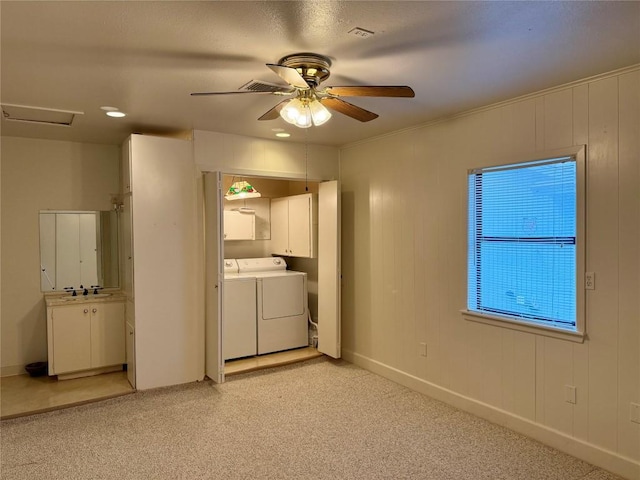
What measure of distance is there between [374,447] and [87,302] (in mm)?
3140

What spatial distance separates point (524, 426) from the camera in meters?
3.15

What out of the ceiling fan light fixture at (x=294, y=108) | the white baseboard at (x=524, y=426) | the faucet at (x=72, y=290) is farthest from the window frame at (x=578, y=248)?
the faucet at (x=72, y=290)

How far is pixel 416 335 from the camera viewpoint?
13.3 feet

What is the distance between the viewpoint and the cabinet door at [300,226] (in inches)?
209

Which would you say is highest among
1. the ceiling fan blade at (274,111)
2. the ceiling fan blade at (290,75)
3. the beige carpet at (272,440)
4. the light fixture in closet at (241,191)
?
the ceiling fan blade at (290,75)

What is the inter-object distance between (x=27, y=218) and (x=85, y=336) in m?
1.38

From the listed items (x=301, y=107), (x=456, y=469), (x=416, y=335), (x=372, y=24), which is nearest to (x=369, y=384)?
(x=416, y=335)

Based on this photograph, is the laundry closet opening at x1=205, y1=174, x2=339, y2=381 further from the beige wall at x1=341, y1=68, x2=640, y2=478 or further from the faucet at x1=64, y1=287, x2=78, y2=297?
the faucet at x1=64, y1=287, x2=78, y2=297

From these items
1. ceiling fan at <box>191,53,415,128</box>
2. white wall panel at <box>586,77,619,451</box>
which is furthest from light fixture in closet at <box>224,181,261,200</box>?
white wall panel at <box>586,77,619,451</box>

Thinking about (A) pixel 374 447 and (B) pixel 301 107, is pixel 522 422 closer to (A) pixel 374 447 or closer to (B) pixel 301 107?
(A) pixel 374 447

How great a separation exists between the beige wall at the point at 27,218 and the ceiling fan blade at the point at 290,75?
11.3 feet

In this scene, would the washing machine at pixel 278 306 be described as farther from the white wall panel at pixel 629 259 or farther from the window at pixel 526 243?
the white wall panel at pixel 629 259

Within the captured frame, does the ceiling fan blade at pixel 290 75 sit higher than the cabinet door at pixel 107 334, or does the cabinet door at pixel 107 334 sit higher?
the ceiling fan blade at pixel 290 75

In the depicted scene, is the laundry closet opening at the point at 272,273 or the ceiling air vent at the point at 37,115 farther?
the laundry closet opening at the point at 272,273
